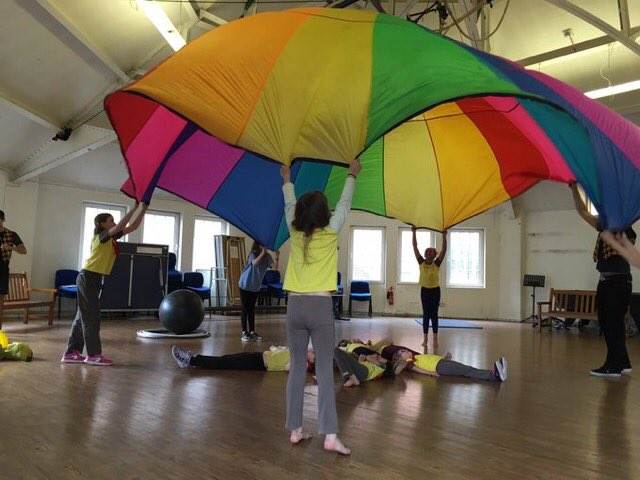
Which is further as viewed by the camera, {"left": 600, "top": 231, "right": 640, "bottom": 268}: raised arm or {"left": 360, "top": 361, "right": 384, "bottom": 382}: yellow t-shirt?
{"left": 360, "top": 361, "right": 384, "bottom": 382}: yellow t-shirt

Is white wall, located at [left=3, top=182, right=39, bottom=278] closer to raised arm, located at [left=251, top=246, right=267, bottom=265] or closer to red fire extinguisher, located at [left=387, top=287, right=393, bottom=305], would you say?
raised arm, located at [left=251, top=246, right=267, bottom=265]

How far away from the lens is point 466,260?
1253 centimetres

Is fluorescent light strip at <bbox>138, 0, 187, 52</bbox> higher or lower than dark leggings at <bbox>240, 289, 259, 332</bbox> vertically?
higher

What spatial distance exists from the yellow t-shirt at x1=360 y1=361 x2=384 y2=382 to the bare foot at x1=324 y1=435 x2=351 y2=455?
1.73m

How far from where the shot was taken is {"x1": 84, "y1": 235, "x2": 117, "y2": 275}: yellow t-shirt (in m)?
4.38

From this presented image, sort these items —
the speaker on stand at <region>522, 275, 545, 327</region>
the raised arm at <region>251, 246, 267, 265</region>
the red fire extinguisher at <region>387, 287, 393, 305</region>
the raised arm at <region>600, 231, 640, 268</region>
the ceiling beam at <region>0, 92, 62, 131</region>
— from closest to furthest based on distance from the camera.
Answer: the raised arm at <region>600, 231, 640, 268</region> < the raised arm at <region>251, 246, 267, 265</region> < the ceiling beam at <region>0, 92, 62, 131</region> < the speaker on stand at <region>522, 275, 545, 327</region> < the red fire extinguisher at <region>387, 287, 393, 305</region>

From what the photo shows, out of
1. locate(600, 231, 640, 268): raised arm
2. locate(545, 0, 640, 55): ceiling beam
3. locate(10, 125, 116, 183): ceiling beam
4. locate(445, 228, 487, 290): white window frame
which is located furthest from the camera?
locate(445, 228, 487, 290): white window frame

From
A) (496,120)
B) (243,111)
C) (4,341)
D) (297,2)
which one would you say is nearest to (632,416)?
(496,120)

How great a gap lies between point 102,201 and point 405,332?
6.39 m

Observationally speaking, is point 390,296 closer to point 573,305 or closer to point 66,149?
point 573,305

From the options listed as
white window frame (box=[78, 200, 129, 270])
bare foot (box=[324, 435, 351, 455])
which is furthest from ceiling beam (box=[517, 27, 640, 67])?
white window frame (box=[78, 200, 129, 270])

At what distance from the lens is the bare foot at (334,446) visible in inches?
94.9

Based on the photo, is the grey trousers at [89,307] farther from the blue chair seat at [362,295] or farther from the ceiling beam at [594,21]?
the blue chair seat at [362,295]

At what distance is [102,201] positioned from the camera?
10.2 m
